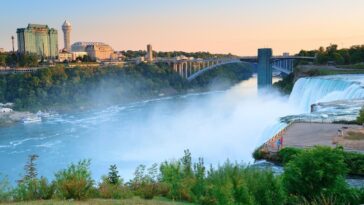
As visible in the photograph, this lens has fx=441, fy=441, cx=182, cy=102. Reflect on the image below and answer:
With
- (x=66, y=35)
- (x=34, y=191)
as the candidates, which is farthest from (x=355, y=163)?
(x=66, y=35)

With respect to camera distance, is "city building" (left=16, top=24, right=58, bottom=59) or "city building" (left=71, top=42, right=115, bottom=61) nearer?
"city building" (left=16, top=24, right=58, bottom=59)

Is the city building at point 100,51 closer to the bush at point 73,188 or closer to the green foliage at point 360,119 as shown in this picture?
the green foliage at point 360,119

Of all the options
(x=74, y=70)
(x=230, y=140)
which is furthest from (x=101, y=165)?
(x=74, y=70)

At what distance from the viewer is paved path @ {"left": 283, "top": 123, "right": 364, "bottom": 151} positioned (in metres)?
12.0

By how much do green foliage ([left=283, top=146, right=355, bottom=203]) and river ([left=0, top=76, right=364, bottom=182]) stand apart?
17.4ft

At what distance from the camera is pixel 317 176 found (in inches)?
284

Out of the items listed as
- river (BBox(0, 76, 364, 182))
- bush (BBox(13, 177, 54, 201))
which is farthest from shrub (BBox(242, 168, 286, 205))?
river (BBox(0, 76, 364, 182))

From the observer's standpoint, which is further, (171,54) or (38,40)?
(38,40)

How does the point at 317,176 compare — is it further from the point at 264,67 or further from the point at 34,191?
the point at 264,67

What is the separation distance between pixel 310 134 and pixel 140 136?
13.5 m

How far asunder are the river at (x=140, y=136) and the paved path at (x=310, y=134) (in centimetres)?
125

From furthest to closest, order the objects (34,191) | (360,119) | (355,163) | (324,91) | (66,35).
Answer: (66,35) < (324,91) < (360,119) < (355,163) < (34,191)

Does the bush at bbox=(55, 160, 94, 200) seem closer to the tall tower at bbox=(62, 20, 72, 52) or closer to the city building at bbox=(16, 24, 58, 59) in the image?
the city building at bbox=(16, 24, 58, 59)

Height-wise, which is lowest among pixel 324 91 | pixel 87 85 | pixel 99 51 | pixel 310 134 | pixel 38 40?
pixel 87 85
